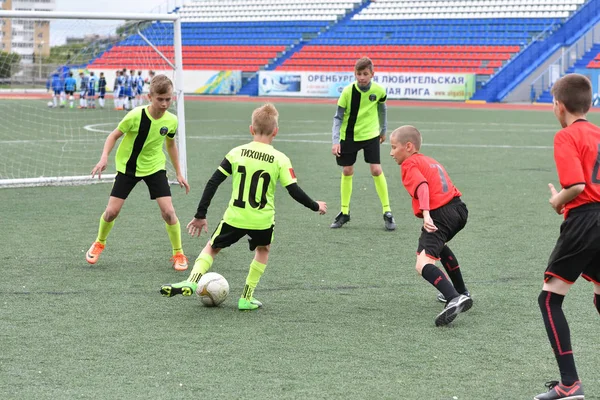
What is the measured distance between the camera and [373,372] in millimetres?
4703

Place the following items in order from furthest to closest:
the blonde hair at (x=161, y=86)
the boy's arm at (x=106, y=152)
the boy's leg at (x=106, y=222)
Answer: the boy's leg at (x=106, y=222)
the boy's arm at (x=106, y=152)
the blonde hair at (x=161, y=86)

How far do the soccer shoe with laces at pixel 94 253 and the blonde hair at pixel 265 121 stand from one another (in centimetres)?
229

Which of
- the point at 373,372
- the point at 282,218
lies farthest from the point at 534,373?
the point at 282,218

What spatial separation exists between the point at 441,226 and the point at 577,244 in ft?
5.58

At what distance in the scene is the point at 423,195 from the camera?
5617mm

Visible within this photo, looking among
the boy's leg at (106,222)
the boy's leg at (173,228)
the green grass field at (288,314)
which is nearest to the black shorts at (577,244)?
the green grass field at (288,314)

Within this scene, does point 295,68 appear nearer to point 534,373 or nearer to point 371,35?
point 371,35

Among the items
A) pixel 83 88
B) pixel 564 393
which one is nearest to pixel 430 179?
pixel 564 393

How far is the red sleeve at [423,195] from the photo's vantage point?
18.3 feet

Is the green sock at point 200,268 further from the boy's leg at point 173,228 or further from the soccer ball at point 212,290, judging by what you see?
the boy's leg at point 173,228

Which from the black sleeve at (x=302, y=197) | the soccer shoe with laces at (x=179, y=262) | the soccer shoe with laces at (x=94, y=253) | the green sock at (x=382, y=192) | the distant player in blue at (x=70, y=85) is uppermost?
the distant player in blue at (x=70, y=85)

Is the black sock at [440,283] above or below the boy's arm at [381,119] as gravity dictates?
below

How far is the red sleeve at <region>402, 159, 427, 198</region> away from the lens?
566 cm

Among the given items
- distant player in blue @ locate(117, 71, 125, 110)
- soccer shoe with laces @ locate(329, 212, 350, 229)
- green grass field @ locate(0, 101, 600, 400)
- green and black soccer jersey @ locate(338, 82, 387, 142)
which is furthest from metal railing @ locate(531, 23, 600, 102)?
soccer shoe with laces @ locate(329, 212, 350, 229)
